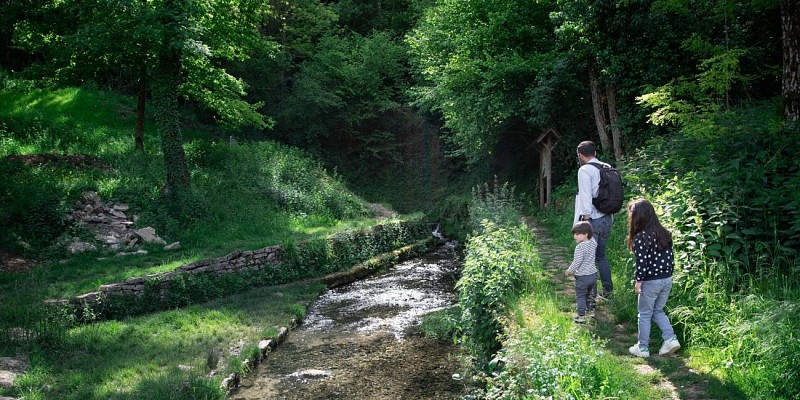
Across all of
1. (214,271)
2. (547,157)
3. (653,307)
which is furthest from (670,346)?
(547,157)

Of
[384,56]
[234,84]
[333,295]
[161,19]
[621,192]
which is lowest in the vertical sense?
[333,295]

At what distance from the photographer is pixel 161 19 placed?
1420cm

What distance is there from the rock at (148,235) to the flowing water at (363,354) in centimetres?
468

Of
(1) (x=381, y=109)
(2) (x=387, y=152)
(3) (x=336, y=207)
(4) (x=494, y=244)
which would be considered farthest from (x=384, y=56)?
(4) (x=494, y=244)

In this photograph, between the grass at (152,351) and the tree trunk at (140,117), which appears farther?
the tree trunk at (140,117)

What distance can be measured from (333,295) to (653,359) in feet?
29.3

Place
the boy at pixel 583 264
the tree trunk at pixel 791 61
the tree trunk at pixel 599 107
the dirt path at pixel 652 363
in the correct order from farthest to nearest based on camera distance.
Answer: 1. the tree trunk at pixel 599 107
2. the tree trunk at pixel 791 61
3. the boy at pixel 583 264
4. the dirt path at pixel 652 363

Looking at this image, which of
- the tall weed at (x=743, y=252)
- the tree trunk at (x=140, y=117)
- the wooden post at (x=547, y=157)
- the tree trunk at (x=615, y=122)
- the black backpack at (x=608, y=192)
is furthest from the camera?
the wooden post at (x=547, y=157)

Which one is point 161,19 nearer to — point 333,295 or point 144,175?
point 144,175

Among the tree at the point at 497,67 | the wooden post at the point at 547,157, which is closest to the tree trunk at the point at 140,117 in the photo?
the tree at the point at 497,67

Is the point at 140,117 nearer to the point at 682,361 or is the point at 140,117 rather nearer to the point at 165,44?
the point at 165,44

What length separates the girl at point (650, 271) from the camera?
17.1ft

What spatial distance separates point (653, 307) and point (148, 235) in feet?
40.4

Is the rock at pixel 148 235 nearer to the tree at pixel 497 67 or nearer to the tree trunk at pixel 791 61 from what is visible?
the tree at pixel 497 67
